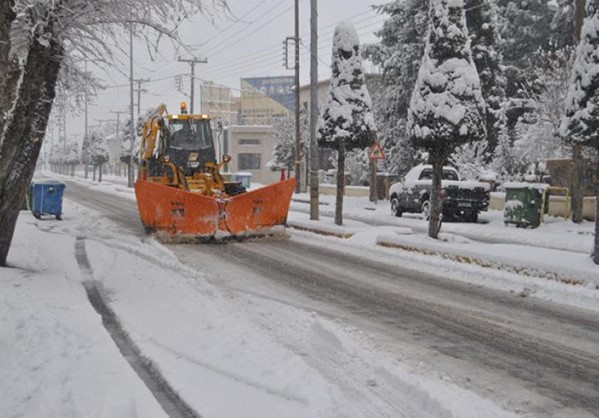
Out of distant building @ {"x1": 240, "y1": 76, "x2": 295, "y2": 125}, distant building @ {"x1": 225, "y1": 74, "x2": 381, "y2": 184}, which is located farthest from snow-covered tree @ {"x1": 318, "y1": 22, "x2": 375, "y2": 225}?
distant building @ {"x1": 240, "y1": 76, "x2": 295, "y2": 125}

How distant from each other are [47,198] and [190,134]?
6.40 metres

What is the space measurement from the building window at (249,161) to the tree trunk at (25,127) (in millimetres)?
60969

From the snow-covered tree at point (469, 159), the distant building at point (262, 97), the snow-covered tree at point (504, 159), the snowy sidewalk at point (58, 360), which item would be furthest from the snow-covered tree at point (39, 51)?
the distant building at point (262, 97)

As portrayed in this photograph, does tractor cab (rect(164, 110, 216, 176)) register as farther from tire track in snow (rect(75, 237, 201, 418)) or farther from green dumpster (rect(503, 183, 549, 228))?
green dumpster (rect(503, 183, 549, 228))

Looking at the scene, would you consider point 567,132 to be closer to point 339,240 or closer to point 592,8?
point 592,8

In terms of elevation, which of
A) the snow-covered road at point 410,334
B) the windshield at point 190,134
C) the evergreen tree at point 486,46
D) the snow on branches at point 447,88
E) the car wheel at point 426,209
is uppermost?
the evergreen tree at point 486,46

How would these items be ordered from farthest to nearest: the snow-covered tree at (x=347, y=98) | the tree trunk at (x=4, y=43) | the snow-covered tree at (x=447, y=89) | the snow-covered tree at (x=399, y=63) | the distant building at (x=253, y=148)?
the distant building at (x=253, y=148), the snow-covered tree at (x=399, y=63), the snow-covered tree at (x=347, y=98), the snow-covered tree at (x=447, y=89), the tree trunk at (x=4, y=43)

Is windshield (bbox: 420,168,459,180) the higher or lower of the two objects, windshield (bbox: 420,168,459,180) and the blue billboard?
the lower

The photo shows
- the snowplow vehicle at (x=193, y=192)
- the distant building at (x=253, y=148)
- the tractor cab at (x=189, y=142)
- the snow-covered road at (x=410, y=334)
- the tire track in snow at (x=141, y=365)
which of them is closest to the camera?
the tire track in snow at (x=141, y=365)

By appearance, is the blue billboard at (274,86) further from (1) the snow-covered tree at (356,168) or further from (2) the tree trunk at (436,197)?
(2) the tree trunk at (436,197)

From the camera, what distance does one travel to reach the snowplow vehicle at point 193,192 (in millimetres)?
13617

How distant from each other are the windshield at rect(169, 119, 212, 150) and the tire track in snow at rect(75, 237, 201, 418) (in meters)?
7.82

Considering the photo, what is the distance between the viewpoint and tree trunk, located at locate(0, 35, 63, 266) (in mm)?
7828

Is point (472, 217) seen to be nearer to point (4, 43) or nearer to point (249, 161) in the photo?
point (4, 43)
